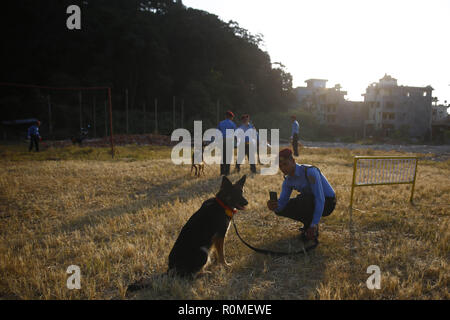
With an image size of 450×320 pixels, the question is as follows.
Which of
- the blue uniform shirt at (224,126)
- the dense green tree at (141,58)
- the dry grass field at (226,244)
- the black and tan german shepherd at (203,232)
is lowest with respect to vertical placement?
the dry grass field at (226,244)

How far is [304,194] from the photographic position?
12.9 ft

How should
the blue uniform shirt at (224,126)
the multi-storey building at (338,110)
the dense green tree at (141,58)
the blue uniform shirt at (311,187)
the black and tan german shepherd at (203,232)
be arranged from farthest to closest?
the multi-storey building at (338,110) < the dense green tree at (141,58) < the blue uniform shirt at (224,126) < the blue uniform shirt at (311,187) < the black and tan german shepherd at (203,232)

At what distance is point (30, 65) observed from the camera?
34.7m

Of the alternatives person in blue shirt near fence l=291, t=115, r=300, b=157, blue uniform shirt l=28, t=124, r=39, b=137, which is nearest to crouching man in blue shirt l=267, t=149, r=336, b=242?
person in blue shirt near fence l=291, t=115, r=300, b=157

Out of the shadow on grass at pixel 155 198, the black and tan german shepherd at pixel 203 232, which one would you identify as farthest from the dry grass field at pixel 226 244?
the black and tan german shepherd at pixel 203 232

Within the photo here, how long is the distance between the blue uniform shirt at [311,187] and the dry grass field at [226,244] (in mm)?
699

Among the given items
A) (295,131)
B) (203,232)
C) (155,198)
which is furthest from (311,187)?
(295,131)

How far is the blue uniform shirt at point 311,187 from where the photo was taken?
11.7 ft

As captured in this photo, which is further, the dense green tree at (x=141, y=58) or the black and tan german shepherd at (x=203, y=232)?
the dense green tree at (x=141, y=58)

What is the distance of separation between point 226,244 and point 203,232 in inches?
50.8

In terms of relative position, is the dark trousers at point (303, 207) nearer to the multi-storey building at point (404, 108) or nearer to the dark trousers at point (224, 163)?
the dark trousers at point (224, 163)

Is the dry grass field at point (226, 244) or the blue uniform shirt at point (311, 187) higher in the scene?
the blue uniform shirt at point (311, 187)

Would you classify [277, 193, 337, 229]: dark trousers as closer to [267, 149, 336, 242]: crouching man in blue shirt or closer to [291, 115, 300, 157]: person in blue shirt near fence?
[267, 149, 336, 242]: crouching man in blue shirt

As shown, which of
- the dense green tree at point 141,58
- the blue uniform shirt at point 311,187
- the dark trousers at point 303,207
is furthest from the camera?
the dense green tree at point 141,58
